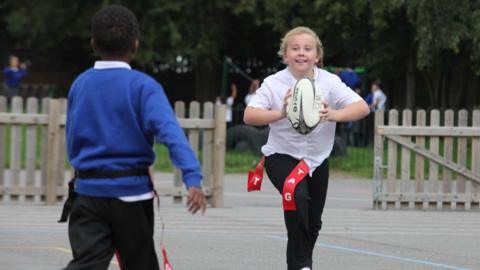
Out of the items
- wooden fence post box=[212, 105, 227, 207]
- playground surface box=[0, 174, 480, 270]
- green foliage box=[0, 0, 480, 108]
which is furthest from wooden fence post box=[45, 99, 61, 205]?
green foliage box=[0, 0, 480, 108]

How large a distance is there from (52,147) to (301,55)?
6830 mm

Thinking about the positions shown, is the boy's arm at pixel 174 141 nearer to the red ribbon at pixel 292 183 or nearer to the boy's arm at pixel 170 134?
the boy's arm at pixel 170 134

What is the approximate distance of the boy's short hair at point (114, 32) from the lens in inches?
241

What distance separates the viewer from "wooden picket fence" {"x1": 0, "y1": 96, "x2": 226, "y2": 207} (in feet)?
47.4

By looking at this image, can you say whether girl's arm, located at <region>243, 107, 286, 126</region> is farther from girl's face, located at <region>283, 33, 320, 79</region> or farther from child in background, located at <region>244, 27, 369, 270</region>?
girl's face, located at <region>283, 33, 320, 79</region>

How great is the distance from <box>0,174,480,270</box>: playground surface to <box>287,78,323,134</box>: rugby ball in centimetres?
212

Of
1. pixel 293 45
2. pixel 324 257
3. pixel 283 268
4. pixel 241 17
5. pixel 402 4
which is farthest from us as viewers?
pixel 241 17

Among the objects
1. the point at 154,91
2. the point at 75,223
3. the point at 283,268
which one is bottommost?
the point at 283,268

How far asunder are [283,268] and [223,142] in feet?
16.4

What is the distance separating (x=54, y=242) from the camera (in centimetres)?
1110

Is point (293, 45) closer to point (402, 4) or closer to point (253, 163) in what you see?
point (253, 163)

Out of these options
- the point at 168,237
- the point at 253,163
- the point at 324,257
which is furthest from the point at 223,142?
the point at 253,163

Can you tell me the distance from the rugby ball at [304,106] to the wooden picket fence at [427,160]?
701cm

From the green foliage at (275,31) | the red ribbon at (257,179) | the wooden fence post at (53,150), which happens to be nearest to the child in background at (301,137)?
the red ribbon at (257,179)
